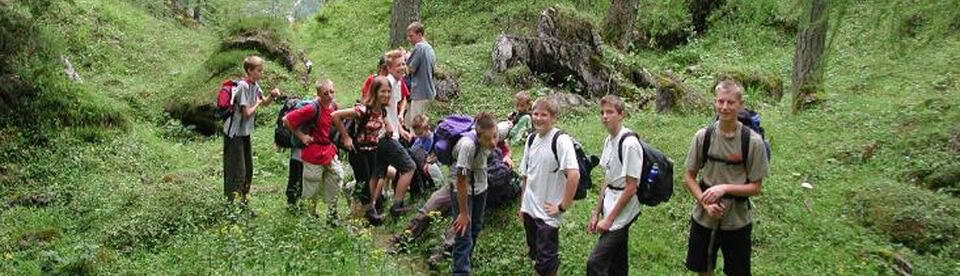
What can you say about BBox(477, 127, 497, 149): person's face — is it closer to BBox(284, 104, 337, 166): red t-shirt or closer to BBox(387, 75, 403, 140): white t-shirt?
BBox(284, 104, 337, 166): red t-shirt

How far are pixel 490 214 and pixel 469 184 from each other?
1.93m

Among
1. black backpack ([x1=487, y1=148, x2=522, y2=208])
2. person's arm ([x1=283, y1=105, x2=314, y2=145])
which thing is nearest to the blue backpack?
black backpack ([x1=487, y1=148, x2=522, y2=208])

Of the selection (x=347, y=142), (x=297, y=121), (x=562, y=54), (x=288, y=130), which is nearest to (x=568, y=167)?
(x=347, y=142)

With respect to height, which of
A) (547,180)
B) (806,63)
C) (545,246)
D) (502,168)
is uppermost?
(806,63)

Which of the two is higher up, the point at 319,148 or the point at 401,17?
the point at 401,17

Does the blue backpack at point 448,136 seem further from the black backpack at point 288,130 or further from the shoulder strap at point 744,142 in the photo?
the shoulder strap at point 744,142

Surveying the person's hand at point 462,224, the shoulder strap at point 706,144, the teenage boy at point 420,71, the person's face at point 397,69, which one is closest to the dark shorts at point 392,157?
the person's face at point 397,69

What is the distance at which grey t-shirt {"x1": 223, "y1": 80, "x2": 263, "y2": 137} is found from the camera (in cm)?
780

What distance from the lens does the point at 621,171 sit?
5.52 meters

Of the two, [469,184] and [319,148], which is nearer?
[469,184]

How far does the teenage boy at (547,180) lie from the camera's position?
5.68 meters

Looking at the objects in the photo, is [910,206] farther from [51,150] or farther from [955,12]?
[51,150]

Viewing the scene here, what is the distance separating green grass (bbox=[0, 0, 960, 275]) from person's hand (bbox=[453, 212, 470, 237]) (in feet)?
2.34

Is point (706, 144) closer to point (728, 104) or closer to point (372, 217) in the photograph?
point (728, 104)
